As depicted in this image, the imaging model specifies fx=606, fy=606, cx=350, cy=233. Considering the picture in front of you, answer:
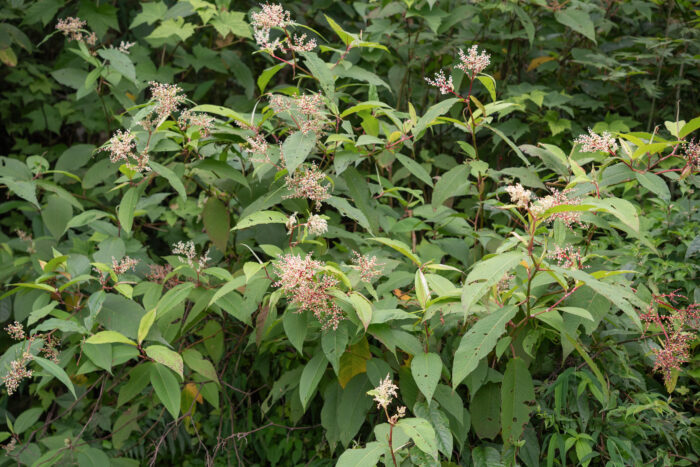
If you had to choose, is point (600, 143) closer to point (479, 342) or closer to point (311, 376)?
point (479, 342)

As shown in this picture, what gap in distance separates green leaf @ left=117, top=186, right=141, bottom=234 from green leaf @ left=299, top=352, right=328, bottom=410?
0.75 metres

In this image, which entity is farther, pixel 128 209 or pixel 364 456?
pixel 128 209

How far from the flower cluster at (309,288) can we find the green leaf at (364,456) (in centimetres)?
34

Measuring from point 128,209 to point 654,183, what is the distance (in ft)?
5.40

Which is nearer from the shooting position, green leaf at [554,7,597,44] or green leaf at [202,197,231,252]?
green leaf at [202,197,231,252]

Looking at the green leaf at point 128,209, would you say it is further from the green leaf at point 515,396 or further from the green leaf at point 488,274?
the green leaf at point 515,396

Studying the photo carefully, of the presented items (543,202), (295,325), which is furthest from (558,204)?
(295,325)

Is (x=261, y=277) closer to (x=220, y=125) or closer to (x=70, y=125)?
(x=220, y=125)

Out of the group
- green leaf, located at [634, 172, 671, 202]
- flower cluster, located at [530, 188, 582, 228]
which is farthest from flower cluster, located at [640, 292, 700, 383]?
flower cluster, located at [530, 188, 582, 228]

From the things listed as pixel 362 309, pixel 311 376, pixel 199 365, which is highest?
pixel 362 309

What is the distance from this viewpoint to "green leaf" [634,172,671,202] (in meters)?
1.73

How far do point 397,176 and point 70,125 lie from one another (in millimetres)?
2625

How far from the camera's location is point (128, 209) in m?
2.03

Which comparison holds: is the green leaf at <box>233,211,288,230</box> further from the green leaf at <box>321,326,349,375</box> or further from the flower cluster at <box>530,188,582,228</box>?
the flower cluster at <box>530,188,582,228</box>
